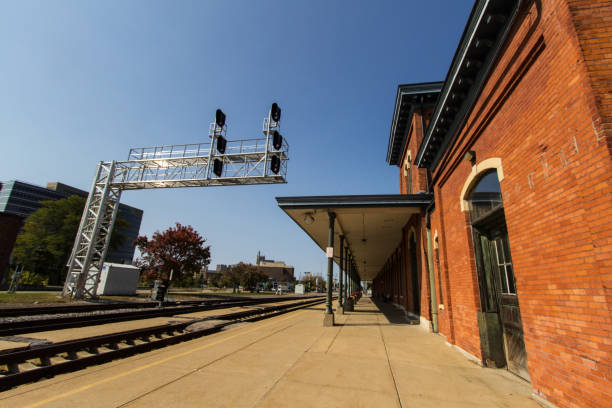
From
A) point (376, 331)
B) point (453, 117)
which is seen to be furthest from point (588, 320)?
point (376, 331)

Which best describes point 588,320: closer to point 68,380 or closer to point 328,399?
point 328,399

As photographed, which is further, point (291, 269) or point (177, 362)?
point (291, 269)

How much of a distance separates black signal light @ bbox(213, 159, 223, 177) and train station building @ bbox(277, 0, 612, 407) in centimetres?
1387

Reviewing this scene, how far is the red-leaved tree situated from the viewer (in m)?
32.1

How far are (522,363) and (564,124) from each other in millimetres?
4442

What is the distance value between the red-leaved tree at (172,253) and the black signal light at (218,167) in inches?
698

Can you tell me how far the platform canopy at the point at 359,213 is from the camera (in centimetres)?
1168

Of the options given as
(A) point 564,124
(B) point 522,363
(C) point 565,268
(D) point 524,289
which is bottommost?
(B) point 522,363

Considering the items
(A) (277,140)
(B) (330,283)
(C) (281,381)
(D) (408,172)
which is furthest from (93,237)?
(D) (408,172)

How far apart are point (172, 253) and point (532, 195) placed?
3490 centimetres

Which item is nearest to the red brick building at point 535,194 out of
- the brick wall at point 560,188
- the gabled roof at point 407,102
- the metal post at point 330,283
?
the brick wall at point 560,188

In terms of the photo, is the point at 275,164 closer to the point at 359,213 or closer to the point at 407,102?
the point at 359,213

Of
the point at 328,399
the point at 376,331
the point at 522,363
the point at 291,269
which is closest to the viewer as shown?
the point at 328,399

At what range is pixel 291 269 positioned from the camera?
159375 millimetres
